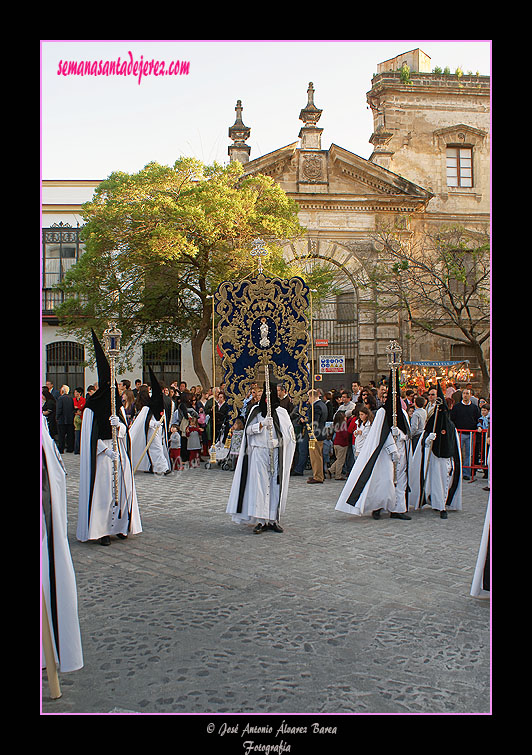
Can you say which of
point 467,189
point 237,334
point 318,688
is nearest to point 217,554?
point 237,334

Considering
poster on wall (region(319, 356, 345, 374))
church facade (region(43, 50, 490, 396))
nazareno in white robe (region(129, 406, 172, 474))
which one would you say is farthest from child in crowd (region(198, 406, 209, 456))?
church facade (region(43, 50, 490, 396))

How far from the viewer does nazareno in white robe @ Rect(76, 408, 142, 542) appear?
7594 mm

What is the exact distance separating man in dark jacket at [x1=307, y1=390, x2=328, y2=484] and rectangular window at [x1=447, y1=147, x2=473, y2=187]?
1665cm

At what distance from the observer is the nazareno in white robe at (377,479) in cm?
898

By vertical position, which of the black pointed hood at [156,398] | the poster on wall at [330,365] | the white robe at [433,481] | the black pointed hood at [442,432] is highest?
the poster on wall at [330,365]

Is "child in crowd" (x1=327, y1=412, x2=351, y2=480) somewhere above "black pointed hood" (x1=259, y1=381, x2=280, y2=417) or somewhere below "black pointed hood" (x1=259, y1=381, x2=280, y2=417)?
below

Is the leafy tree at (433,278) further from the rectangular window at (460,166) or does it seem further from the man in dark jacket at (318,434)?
the man in dark jacket at (318,434)

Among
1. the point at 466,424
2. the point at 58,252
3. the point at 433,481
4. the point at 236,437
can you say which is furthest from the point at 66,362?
the point at 433,481

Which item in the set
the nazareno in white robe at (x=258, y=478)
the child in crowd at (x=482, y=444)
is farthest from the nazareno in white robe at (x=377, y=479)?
the child in crowd at (x=482, y=444)

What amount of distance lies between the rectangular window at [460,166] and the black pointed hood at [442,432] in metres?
20.0

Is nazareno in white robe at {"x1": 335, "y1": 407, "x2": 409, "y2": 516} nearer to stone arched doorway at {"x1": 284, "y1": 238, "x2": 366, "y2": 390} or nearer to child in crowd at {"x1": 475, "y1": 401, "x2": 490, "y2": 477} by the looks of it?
child in crowd at {"x1": 475, "y1": 401, "x2": 490, "y2": 477}

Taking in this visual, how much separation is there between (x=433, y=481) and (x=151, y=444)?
20.5 ft

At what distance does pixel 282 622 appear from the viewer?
498 cm

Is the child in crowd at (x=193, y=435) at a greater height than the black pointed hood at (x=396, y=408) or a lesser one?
lesser
